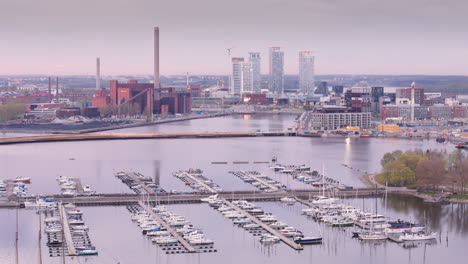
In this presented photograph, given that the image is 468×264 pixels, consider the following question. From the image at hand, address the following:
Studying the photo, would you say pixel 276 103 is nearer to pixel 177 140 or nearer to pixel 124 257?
pixel 177 140


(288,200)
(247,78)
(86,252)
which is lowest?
(86,252)

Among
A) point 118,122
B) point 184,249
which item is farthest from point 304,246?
point 118,122

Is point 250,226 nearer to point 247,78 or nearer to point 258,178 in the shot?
point 258,178

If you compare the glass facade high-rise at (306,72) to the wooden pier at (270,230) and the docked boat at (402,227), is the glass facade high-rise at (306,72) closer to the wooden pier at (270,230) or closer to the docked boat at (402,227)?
the wooden pier at (270,230)

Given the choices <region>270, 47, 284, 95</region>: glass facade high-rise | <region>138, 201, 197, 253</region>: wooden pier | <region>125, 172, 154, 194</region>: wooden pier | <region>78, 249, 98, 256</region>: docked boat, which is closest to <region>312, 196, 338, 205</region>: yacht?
<region>138, 201, 197, 253</region>: wooden pier

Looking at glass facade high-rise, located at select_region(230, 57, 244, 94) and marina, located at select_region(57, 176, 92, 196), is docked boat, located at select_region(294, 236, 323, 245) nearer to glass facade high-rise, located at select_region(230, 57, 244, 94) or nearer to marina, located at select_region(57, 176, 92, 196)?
marina, located at select_region(57, 176, 92, 196)

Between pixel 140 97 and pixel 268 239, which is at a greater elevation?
pixel 140 97

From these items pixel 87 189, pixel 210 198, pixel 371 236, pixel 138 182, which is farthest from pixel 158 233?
pixel 138 182
